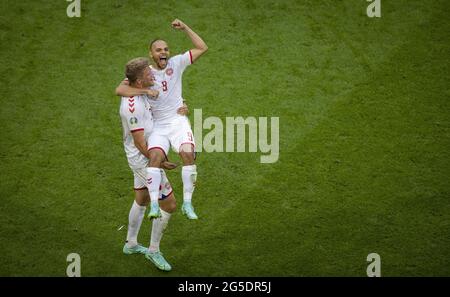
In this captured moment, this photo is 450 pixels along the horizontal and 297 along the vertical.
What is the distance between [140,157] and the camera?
6812 millimetres

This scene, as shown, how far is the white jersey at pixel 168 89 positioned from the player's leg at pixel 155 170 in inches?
14.4

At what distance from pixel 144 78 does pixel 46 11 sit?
4.69 m

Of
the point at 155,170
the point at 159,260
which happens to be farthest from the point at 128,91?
the point at 159,260

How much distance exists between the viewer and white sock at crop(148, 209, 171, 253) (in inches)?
278

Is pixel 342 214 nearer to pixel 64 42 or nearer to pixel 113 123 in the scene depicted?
pixel 113 123

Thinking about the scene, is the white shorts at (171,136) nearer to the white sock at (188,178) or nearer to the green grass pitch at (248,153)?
the white sock at (188,178)

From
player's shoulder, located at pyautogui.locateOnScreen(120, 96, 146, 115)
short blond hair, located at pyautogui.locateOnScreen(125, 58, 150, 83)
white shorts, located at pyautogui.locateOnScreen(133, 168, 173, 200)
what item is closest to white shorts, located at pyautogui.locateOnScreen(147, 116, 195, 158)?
white shorts, located at pyautogui.locateOnScreen(133, 168, 173, 200)

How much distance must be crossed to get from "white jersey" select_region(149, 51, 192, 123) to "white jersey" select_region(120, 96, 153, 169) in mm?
257

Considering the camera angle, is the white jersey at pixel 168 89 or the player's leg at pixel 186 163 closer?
the player's leg at pixel 186 163

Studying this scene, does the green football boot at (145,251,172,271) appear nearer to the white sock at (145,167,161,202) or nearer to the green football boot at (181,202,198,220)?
the green football boot at (181,202,198,220)

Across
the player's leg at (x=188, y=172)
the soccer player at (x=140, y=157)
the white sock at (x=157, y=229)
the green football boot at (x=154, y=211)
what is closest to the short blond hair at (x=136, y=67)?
the soccer player at (x=140, y=157)

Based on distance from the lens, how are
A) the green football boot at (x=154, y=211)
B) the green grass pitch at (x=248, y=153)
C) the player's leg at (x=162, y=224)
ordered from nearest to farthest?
the green football boot at (x=154, y=211) → the player's leg at (x=162, y=224) → the green grass pitch at (x=248, y=153)

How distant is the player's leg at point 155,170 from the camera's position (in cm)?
659

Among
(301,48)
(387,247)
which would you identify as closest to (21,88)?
(301,48)
